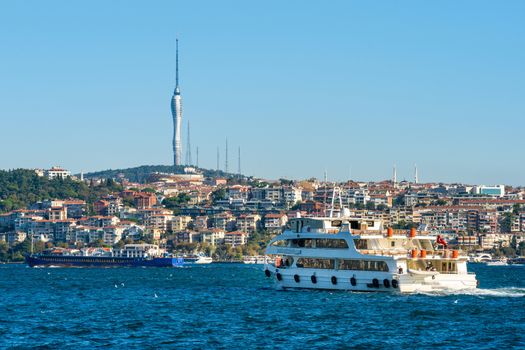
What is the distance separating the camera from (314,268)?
237 ft

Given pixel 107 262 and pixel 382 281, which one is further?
pixel 107 262

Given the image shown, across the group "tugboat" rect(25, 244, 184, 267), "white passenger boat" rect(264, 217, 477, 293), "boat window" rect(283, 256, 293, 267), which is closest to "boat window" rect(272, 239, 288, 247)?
"white passenger boat" rect(264, 217, 477, 293)

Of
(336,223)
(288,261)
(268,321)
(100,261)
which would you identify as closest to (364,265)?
(336,223)

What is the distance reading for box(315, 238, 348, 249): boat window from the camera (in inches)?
2785

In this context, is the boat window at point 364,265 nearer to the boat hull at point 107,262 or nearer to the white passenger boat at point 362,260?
the white passenger boat at point 362,260

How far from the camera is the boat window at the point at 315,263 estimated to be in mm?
71688

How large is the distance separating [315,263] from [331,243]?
1.93 metres

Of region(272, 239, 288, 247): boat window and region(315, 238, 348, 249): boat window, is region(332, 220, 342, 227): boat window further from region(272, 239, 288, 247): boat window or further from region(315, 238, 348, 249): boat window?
region(272, 239, 288, 247): boat window

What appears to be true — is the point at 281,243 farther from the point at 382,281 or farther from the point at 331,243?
the point at 382,281

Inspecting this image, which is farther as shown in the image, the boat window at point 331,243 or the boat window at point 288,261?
the boat window at point 288,261

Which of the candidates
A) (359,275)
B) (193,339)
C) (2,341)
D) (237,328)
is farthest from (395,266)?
(2,341)

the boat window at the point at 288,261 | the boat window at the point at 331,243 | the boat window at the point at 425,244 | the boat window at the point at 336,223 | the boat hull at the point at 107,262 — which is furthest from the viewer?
the boat hull at the point at 107,262

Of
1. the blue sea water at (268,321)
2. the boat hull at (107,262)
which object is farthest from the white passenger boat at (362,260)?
the boat hull at (107,262)

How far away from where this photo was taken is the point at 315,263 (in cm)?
7269
